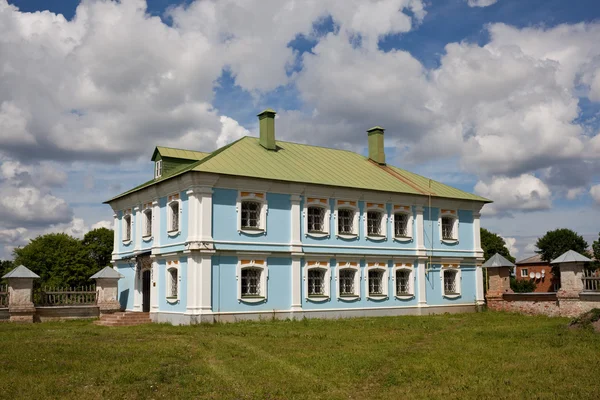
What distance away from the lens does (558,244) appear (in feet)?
188

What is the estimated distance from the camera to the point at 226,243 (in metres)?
22.2

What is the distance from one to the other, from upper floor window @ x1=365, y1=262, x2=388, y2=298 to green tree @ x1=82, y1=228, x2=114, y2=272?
2739 cm

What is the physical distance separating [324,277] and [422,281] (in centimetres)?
539

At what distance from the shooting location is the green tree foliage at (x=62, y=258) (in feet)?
149

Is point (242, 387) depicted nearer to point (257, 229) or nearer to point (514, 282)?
point (257, 229)

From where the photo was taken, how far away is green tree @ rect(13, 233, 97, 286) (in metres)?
45.5

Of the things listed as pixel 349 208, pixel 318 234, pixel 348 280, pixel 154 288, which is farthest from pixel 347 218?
pixel 154 288

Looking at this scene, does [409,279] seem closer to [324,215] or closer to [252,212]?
[324,215]

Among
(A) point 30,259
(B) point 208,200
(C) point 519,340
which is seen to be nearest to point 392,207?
(B) point 208,200

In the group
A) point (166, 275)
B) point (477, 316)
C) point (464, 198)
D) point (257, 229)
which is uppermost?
point (464, 198)

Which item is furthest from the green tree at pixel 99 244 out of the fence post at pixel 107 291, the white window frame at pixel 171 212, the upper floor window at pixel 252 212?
the upper floor window at pixel 252 212

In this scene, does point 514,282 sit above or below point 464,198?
below

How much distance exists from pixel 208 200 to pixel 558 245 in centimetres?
4505

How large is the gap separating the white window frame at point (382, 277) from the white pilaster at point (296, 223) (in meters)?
3.69
